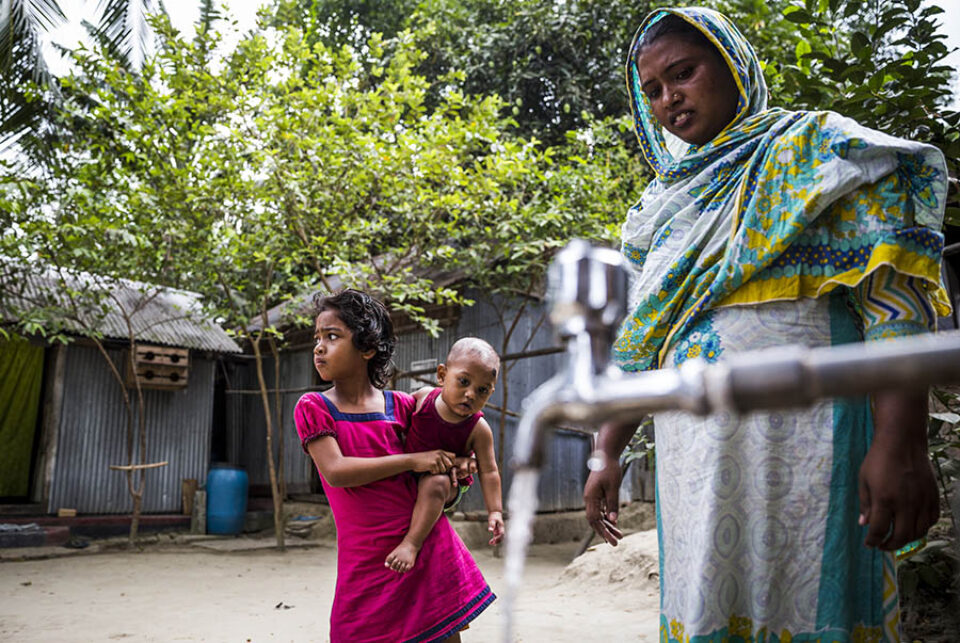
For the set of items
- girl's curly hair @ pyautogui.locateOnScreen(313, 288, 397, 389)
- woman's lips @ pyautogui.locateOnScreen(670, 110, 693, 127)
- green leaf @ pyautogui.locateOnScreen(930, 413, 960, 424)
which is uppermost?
woman's lips @ pyautogui.locateOnScreen(670, 110, 693, 127)

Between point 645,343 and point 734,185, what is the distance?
0.39 meters

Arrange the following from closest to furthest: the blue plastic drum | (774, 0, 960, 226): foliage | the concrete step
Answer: (774, 0, 960, 226): foliage < the concrete step < the blue plastic drum

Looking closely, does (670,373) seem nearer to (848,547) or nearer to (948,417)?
(848,547)

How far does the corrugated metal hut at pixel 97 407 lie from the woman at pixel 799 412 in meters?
9.64

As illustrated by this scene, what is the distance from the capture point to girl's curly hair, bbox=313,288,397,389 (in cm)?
247

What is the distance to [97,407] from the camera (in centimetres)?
1092

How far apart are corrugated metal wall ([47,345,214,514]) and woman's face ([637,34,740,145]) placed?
434 inches

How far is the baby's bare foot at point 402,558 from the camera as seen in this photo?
2154 millimetres

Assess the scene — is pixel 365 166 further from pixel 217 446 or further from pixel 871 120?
pixel 217 446

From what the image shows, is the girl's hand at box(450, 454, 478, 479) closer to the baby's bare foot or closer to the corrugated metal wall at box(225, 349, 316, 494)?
the baby's bare foot

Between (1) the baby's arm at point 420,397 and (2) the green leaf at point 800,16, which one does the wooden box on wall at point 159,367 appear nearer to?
(1) the baby's arm at point 420,397

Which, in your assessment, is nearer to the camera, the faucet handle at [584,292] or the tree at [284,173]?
the faucet handle at [584,292]

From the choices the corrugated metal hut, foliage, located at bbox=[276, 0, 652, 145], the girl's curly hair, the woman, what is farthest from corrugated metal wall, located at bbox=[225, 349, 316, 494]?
the woman

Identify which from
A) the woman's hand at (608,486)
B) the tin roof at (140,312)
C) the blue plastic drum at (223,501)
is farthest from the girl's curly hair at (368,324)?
the blue plastic drum at (223,501)
